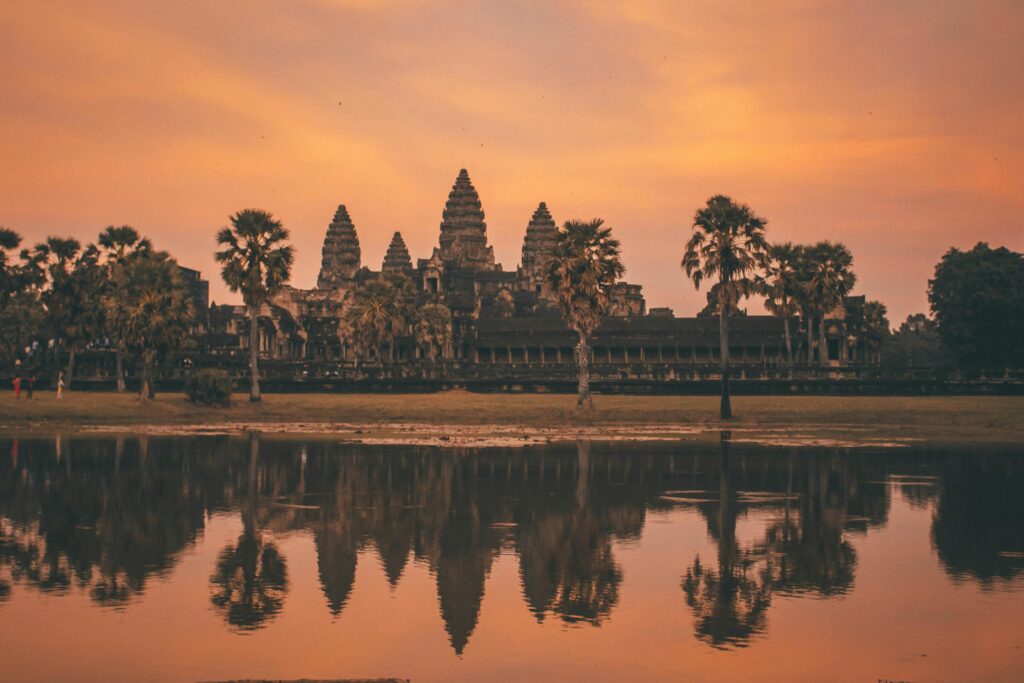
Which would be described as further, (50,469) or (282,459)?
(282,459)

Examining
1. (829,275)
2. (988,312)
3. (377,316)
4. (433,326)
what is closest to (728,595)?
(829,275)

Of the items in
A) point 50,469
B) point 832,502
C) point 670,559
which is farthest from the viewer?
point 50,469

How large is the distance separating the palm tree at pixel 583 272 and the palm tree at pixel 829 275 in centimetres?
2503

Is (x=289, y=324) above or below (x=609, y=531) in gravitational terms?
above

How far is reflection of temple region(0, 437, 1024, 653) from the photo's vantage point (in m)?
19.4

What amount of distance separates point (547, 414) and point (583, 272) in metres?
11.5

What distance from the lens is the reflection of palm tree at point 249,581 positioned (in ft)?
57.9

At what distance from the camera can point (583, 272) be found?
75.2m

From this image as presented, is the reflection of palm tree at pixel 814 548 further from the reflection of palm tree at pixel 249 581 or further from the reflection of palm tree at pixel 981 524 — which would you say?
the reflection of palm tree at pixel 249 581

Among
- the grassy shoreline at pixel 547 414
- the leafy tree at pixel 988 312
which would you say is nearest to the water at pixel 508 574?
the grassy shoreline at pixel 547 414

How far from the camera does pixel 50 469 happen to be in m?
36.7

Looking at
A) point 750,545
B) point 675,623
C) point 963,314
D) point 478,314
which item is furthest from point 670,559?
point 478,314

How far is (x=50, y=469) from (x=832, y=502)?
20.9 meters

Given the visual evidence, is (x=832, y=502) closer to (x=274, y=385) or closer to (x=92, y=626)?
(x=92, y=626)
